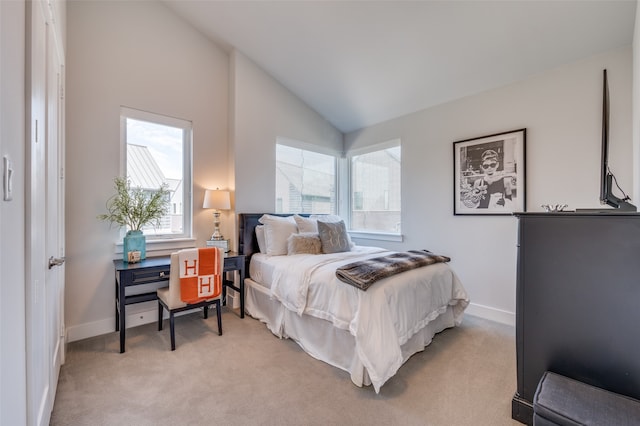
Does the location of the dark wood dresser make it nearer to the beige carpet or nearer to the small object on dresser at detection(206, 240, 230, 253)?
the beige carpet

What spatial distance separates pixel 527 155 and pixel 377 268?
2171mm

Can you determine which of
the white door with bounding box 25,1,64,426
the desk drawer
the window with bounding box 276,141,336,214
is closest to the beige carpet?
the white door with bounding box 25,1,64,426

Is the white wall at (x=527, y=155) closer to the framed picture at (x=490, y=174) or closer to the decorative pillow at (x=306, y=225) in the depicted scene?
the framed picture at (x=490, y=174)

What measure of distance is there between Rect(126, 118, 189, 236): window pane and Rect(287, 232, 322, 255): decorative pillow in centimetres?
137

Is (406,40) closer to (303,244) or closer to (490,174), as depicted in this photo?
(490,174)

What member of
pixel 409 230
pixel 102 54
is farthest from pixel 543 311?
pixel 102 54

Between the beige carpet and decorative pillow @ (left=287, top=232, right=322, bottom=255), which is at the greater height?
decorative pillow @ (left=287, top=232, right=322, bottom=255)

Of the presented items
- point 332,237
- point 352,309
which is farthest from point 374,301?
point 332,237

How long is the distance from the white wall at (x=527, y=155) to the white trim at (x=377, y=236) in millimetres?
92

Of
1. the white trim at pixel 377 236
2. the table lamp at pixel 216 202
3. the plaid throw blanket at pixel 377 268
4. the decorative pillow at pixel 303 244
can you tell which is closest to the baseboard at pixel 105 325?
the table lamp at pixel 216 202

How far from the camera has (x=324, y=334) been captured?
225 cm

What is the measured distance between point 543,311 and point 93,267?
3673mm

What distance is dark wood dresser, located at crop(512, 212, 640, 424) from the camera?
50.6 inches

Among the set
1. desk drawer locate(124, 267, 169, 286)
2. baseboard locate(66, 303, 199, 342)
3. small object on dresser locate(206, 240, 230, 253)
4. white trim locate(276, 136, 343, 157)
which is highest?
white trim locate(276, 136, 343, 157)
